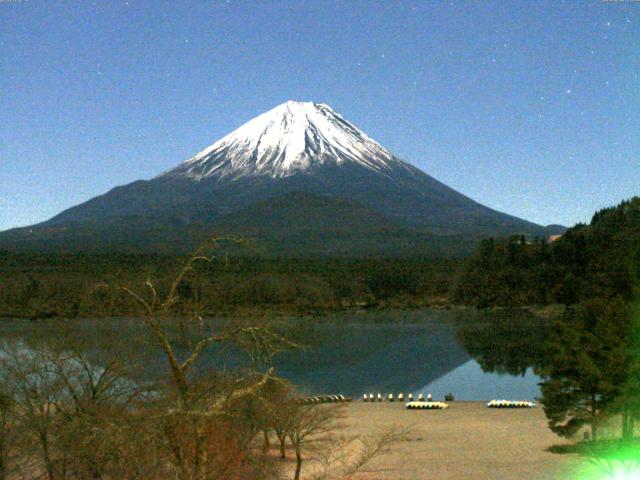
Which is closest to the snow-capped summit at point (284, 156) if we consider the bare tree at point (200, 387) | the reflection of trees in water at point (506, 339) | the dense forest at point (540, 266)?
the dense forest at point (540, 266)

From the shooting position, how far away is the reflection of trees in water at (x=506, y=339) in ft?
152

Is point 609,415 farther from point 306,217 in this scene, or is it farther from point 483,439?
point 306,217

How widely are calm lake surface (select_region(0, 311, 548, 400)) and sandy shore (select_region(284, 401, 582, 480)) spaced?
416cm

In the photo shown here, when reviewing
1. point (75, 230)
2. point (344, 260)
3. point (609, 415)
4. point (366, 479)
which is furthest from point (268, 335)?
point (75, 230)

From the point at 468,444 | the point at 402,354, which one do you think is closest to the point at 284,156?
the point at 402,354

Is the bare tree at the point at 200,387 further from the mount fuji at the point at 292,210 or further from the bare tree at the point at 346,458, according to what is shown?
the mount fuji at the point at 292,210

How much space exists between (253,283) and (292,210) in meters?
73.9

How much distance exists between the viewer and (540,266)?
80000mm

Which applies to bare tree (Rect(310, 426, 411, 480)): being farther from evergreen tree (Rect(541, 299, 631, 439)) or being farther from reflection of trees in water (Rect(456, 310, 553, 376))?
reflection of trees in water (Rect(456, 310, 553, 376))

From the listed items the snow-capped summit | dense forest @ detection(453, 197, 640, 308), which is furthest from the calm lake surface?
the snow-capped summit

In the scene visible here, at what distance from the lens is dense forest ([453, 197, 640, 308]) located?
7400 centimetres

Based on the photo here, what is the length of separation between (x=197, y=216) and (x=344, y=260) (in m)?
48.5

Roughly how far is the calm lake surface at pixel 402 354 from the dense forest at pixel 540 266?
15.2 ft

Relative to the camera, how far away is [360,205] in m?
170
